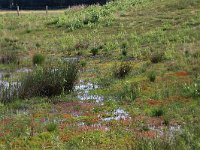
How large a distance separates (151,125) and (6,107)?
19.3 feet

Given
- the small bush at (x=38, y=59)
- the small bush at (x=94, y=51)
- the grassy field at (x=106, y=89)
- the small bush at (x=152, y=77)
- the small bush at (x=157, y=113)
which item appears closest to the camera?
the grassy field at (x=106, y=89)

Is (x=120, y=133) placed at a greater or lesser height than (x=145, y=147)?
lesser

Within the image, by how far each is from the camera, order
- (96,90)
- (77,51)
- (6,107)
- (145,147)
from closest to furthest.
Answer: (145,147) < (6,107) < (96,90) < (77,51)

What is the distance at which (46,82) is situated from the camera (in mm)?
19000

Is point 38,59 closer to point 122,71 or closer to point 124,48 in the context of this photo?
point 124,48

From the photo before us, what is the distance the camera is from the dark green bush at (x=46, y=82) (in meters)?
19.0

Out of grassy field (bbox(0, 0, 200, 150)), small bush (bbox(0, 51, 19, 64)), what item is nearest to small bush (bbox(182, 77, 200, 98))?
grassy field (bbox(0, 0, 200, 150))

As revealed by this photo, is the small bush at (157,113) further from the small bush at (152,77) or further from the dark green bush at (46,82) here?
the small bush at (152,77)

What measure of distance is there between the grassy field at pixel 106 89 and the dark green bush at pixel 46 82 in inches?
1.6

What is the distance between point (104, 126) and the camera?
595 inches

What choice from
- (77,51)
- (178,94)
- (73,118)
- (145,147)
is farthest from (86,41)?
(145,147)

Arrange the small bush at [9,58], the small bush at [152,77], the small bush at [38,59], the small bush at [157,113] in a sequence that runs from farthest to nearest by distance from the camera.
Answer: the small bush at [9,58], the small bush at [38,59], the small bush at [152,77], the small bush at [157,113]

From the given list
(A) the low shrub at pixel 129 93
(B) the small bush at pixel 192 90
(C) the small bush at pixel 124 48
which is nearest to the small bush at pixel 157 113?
(A) the low shrub at pixel 129 93

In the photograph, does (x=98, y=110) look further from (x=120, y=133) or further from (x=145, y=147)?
(x=145, y=147)
